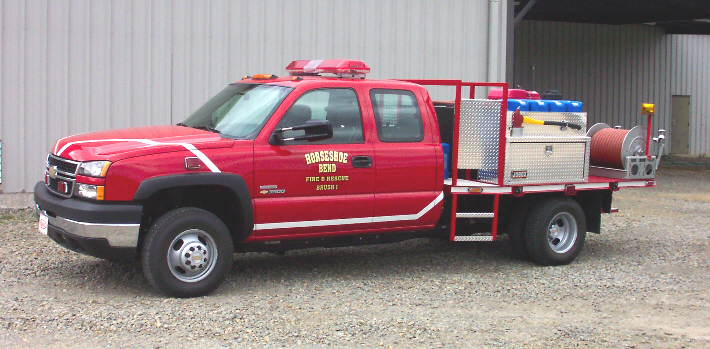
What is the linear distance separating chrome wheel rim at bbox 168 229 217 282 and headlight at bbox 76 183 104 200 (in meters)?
0.67

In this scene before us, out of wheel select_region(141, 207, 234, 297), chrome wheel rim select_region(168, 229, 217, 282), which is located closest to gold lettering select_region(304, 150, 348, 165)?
wheel select_region(141, 207, 234, 297)

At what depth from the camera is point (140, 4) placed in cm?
1089

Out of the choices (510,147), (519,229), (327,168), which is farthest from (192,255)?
(519,229)

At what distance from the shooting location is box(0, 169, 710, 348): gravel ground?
17.3 ft

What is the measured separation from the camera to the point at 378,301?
6.31m

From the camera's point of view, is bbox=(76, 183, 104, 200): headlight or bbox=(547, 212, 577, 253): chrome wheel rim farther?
bbox=(547, 212, 577, 253): chrome wheel rim

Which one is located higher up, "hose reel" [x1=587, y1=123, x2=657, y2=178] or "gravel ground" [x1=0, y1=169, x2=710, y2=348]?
"hose reel" [x1=587, y1=123, x2=657, y2=178]

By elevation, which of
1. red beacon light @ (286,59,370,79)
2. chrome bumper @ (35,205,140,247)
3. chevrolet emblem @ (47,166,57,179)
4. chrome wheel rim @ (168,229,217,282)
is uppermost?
red beacon light @ (286,59,370,79)

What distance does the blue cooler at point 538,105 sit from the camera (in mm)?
7711

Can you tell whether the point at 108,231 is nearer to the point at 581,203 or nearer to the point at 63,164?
the point at 63,164

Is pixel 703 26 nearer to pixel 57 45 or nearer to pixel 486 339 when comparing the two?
pixel 57 45

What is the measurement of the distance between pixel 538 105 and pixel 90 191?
Result: 14.3ft

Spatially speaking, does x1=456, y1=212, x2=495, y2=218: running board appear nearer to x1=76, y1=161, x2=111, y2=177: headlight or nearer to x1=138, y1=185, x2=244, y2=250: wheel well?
x1=138, y1=185, x2=244, y2=250: wheel well

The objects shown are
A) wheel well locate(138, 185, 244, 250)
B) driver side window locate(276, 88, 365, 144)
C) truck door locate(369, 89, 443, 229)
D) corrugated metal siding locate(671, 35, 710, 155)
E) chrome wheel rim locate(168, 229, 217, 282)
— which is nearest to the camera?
chrome wheel rim locate(168, 229, 217, 282)
